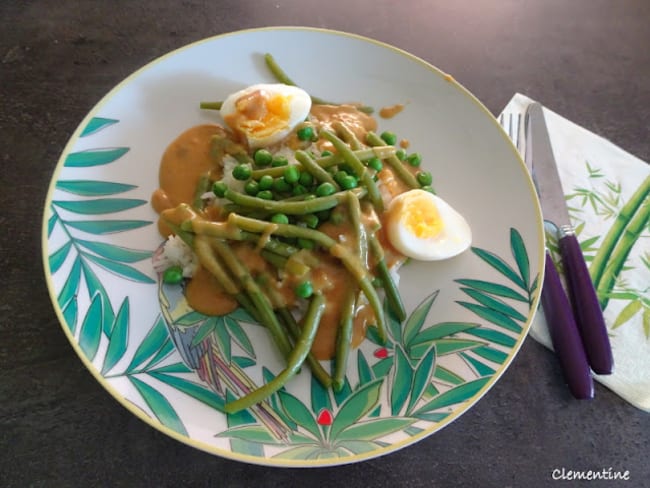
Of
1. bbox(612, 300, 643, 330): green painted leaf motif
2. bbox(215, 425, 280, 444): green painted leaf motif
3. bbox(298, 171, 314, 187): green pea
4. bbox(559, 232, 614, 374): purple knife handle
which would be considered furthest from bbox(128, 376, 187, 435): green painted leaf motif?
bbox(612, 300, 643, 330): green painted leaf motif

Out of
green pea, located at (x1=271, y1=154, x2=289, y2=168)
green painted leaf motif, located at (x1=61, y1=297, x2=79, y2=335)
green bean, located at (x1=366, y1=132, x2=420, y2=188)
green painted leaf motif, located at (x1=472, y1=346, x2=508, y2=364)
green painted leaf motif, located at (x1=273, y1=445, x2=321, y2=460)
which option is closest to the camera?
green painted leaf motif, located at (x1=273, y1=445, x2=321, y2=460)

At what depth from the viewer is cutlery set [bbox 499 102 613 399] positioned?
77.1 inches

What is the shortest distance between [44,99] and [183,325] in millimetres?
1501

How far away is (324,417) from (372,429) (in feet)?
0.56

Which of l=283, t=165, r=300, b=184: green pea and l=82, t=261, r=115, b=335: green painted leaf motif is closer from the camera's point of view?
l=82, t=261, r=115, b=335: green painted leaf motif

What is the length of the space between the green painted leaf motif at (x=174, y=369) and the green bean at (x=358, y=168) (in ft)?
3.22

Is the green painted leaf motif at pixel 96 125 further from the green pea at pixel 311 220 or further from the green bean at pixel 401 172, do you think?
the green bean at pixel 401 172

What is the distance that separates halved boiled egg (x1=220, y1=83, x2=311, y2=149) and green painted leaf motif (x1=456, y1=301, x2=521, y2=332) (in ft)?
3.51

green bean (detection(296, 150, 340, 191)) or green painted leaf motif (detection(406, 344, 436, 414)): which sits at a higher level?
green bean (detection(296, 150, 340, 191))

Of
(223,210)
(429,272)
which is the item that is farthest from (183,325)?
(429,272)

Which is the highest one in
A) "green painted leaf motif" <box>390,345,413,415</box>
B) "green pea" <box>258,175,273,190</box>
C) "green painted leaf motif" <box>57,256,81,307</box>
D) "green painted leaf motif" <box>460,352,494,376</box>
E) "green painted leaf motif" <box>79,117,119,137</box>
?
"green painted leaf motif" <box>79,117,119,137</box>

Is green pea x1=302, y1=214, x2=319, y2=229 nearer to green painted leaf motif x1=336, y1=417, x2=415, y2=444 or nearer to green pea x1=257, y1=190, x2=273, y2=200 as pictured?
green pea x1=257, y1=190, x2=273, y2=200

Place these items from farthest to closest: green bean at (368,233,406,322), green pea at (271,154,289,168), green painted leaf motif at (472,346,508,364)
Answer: green pea at (271,154,289,168)
green bean at (368,233,406,322)
green painted leaf motif at (472,346,508,364)

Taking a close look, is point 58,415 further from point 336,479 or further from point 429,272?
point 429,272
